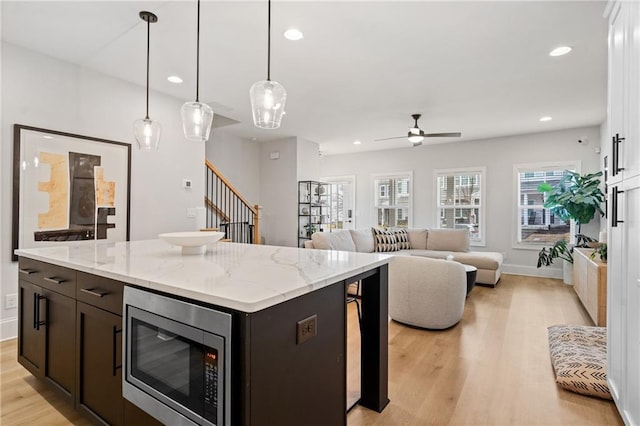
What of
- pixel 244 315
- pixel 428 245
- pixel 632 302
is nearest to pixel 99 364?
pixel 244 315

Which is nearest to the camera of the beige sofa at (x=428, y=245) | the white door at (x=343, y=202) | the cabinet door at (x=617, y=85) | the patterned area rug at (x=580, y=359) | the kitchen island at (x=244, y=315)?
the kitchen island at (x=244, y=315)

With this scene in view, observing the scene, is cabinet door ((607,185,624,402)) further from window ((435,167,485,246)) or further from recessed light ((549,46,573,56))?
window ((435,167,485,246))

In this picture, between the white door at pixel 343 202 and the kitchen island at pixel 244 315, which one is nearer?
the kitchen island at pixel 244 315

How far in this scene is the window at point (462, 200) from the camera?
6792mm

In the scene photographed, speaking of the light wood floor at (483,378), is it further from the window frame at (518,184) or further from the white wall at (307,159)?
the white wall at (307,159)

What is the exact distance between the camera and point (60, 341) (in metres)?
1.85

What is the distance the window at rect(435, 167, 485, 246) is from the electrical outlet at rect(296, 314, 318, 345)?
250 inches

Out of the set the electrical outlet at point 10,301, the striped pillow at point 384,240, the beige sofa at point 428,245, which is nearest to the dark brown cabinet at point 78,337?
the electrical outlet at point 10,301

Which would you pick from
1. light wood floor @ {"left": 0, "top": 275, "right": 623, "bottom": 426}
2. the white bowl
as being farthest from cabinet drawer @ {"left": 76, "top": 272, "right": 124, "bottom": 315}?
light wood floor @ {"left": 0, "top": 275, "right": 623, "bottom": 426}

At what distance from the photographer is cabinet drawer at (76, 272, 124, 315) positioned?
4.92ft

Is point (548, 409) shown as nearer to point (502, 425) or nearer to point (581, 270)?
point (502, 425)

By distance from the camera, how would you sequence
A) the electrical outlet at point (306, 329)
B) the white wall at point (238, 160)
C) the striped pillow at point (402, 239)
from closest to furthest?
the electrical outlet at point (306, 329) < the white wall at point (238, 160) < the striped pillow at point (402, 239)

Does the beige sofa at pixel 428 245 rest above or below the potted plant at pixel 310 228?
below

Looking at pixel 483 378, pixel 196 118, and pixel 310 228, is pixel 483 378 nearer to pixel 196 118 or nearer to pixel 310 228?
pixel 196 118
